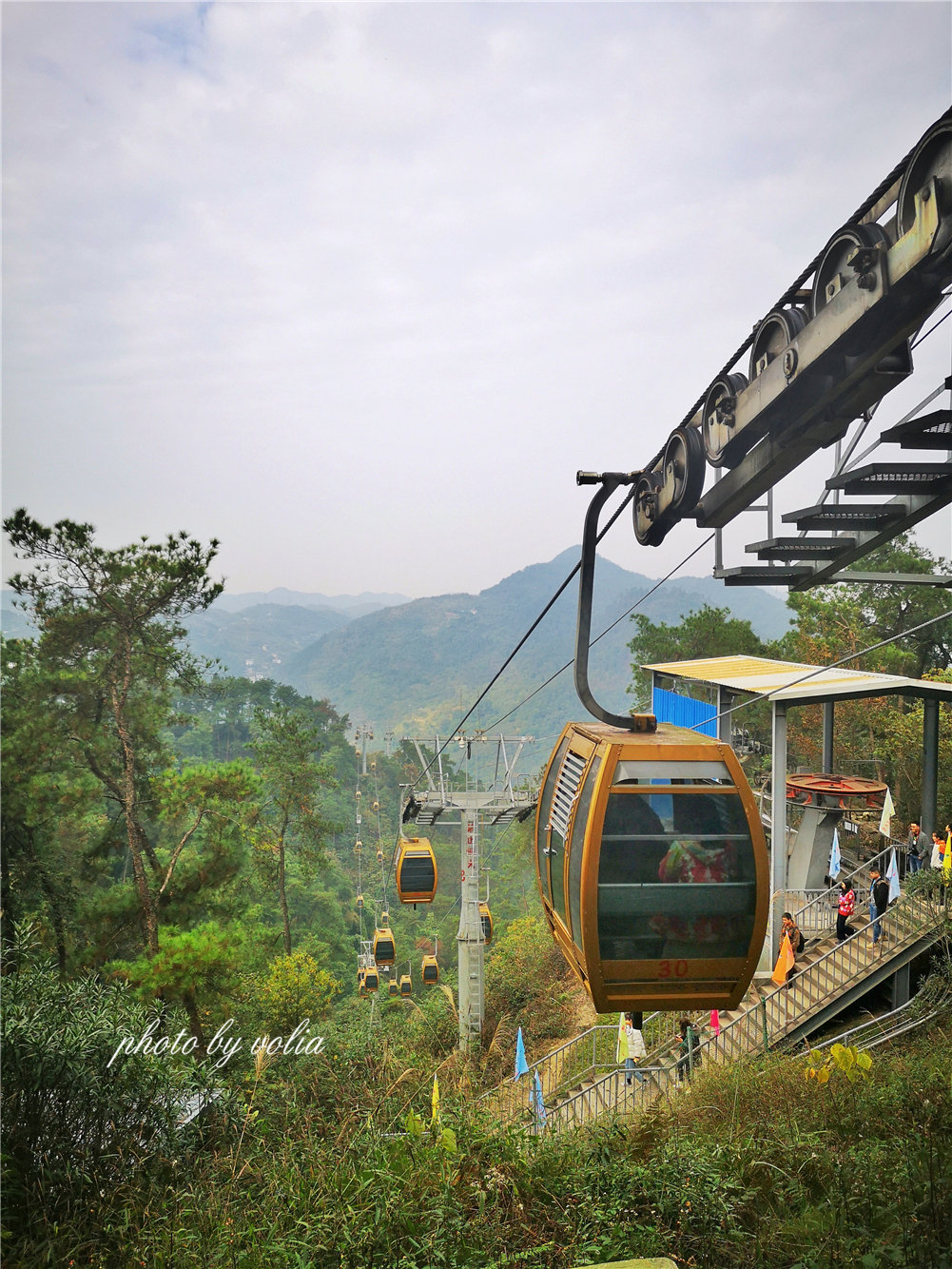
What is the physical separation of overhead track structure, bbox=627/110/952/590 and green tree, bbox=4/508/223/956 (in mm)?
14084

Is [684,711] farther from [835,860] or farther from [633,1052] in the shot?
[633,1052]

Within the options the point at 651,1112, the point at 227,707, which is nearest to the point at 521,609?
the point at 227,707

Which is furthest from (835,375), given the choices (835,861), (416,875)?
(416,875)

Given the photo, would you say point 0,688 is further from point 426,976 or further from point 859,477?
point 859,477

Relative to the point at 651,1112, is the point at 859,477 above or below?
above

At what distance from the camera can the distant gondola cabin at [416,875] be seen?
14.2 meters

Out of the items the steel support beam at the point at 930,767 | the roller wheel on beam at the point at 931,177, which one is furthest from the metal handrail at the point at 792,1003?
the roller wheel on beam at the point at 931,177

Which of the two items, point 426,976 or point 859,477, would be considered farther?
point 426,976

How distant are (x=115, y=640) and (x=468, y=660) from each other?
103 meters

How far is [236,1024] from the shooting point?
1456 centimetres

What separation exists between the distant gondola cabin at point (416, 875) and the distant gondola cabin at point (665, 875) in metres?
11.4

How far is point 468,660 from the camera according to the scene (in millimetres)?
118938

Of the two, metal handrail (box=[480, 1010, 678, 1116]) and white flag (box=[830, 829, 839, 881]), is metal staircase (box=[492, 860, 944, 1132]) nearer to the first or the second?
metal handrail (box=[480, 1010, 678, 1116])

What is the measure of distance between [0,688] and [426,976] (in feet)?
38.9
